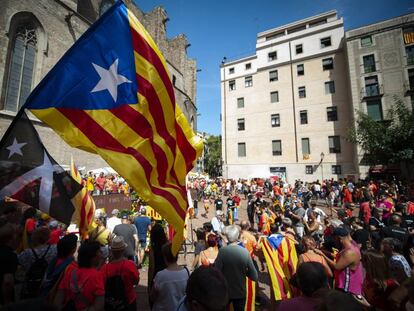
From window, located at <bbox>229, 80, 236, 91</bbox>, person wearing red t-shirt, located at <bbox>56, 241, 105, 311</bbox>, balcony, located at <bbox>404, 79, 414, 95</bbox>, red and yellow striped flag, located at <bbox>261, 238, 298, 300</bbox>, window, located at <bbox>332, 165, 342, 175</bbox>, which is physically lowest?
red and yellow striped flag, located at <bbox>261, 238, 298, 300</bbox>

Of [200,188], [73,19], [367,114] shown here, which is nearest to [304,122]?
[367,114]

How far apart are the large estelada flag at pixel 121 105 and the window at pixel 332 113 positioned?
97.6ft

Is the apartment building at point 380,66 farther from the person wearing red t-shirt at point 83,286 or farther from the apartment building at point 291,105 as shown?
the person wearing red t-shirt at point 83,286

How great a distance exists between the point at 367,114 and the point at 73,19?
1210 inches

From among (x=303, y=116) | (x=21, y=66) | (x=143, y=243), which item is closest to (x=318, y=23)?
(x=303, y=116)

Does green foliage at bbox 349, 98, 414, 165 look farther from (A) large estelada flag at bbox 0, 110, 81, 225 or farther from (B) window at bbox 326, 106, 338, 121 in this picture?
(A) large estelada flag at bbox 0, 110, 81, 225

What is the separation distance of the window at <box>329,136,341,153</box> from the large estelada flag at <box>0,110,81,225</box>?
29.1 m

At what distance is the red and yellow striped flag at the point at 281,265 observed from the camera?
391cm

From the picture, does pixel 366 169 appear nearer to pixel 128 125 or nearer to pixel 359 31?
pixel 359 31

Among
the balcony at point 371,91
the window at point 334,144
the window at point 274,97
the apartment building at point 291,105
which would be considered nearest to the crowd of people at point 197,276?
Result: the apartment building at point 291,105

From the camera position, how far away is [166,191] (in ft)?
9.09

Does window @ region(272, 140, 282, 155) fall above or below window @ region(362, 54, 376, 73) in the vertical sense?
below

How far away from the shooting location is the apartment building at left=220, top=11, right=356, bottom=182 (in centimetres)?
2778

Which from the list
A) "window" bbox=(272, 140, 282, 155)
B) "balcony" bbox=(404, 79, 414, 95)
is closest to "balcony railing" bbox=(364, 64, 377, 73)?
"balcony" bbox=(404, 79, 414, 95)
